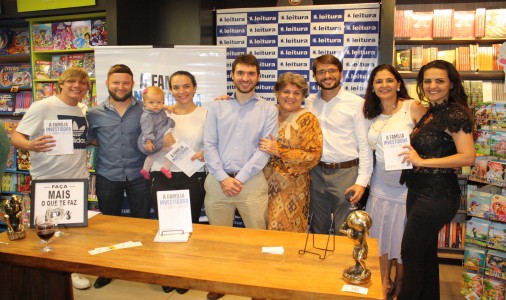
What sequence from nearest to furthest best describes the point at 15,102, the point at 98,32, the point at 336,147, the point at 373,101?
the point at 373,101, the point at 336,147, the point at 98,32, the point at 15,102

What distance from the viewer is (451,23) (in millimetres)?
3961

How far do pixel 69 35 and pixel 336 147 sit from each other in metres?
3.69

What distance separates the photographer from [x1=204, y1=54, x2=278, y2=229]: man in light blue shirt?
8.98 feet

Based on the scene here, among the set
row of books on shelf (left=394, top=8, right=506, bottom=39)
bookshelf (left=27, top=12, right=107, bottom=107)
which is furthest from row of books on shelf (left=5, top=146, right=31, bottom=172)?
row of books on shelf (left=394, top=8, right=506, bottom=39)

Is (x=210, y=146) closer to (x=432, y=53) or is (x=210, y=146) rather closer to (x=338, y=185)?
(x=338, y=185)

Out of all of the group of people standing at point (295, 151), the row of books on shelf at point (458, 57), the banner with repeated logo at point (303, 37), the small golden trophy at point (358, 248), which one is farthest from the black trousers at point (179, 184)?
the row of books on shelf at point (458, 57)

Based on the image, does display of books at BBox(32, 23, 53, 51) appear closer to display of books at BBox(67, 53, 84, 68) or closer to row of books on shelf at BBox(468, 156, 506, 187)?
display of books at BBox(67, 53, 84, 68)

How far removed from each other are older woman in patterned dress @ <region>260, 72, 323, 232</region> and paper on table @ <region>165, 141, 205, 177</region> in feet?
2.05

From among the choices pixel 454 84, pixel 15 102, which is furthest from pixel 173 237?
pixel 15 102

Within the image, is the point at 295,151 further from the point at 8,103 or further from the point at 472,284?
the point at 8,103

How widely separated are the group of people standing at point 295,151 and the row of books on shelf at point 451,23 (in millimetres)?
1576

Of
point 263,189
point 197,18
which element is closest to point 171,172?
point 263,189

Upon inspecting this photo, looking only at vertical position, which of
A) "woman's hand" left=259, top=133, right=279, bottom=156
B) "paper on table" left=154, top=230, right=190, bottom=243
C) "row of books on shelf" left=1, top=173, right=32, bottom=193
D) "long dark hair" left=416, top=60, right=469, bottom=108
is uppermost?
"long dark hair" left=416, top=60, right=469, bottom=108

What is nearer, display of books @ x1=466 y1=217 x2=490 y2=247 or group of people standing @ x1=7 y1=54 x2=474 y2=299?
group of people standing @ x1=7 y1=54 x2=474 y2=299
